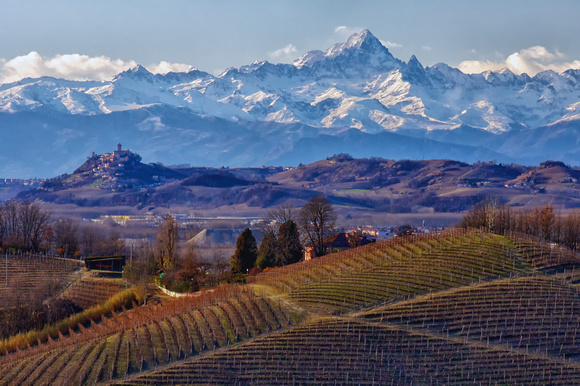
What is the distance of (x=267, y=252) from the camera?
9069 cm

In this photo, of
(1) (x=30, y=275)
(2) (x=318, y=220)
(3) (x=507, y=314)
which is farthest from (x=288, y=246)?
(3) (x=507, y=314)

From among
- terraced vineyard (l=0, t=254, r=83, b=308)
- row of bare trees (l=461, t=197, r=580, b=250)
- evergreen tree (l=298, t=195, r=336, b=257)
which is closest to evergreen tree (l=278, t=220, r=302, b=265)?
evergreen tree (l=298, t=195, r=336, b=257)

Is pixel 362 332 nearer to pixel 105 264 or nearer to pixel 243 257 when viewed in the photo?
pixel 243 257

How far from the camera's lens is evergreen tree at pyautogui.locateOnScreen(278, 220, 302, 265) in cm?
9119

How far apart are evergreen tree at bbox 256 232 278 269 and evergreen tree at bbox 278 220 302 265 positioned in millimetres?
607

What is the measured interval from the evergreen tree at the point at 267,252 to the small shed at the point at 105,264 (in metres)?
15.4

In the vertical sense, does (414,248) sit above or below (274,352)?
above

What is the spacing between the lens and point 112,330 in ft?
204

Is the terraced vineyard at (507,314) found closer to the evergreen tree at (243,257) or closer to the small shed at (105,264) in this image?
the evergreen tree at (243,257)

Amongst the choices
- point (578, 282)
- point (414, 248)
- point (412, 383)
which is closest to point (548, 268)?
point (578, 282)

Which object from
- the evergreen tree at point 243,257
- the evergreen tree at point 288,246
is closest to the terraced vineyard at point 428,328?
the evergreen tree at point 243,257

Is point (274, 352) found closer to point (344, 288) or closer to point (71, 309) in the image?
point (344, 288)

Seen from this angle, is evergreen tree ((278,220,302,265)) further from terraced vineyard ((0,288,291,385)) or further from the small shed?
terraced vineyard ((0,288,291,385))

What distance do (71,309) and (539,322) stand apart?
40857 mm
